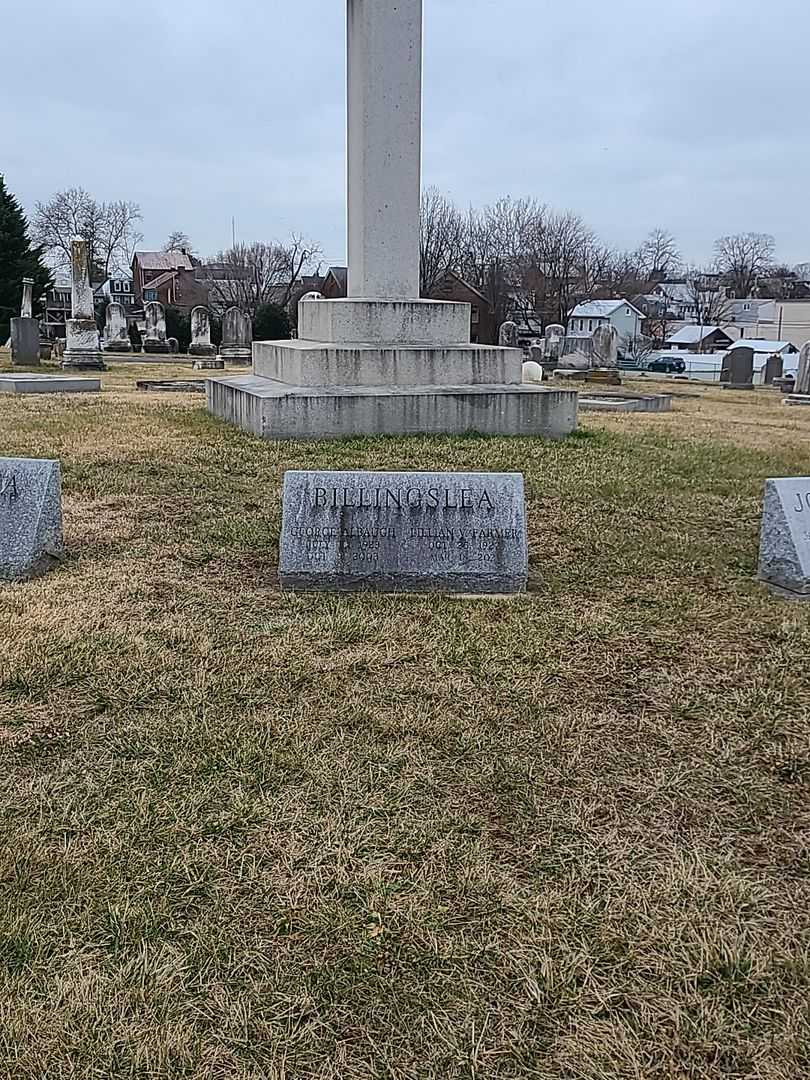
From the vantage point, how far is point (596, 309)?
56.0m

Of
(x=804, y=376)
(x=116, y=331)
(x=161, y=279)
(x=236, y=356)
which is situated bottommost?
(x=804, y=376)

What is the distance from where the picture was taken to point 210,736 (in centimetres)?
293

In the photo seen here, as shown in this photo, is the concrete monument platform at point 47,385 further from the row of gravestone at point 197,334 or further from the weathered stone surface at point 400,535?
the weathered stone surface at point 400,535

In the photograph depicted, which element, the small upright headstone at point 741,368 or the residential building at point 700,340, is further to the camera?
the residential building at point 700,340

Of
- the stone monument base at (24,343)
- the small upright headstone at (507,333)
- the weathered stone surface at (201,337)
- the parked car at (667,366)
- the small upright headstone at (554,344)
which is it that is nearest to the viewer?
the stone monument base at (24,343)

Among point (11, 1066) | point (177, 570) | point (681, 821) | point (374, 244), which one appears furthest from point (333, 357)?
point (11, 1066)

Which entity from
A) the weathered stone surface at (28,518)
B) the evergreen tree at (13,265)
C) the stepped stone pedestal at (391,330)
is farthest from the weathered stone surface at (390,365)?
the evergreen tree at (13,265)

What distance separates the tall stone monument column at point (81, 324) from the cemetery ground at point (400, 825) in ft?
49.2

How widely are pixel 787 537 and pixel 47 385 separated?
1186 cm

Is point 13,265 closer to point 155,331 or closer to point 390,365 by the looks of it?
point 155,331

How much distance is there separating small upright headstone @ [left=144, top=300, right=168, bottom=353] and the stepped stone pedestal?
21.0 meters

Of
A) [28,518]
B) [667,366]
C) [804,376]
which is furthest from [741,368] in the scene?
[28,518]

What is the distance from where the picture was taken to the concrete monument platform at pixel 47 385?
1347cm

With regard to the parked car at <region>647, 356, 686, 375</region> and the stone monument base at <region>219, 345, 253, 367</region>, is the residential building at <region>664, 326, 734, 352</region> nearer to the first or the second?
the parked car at <region>647, 356, 686, 375</region>
